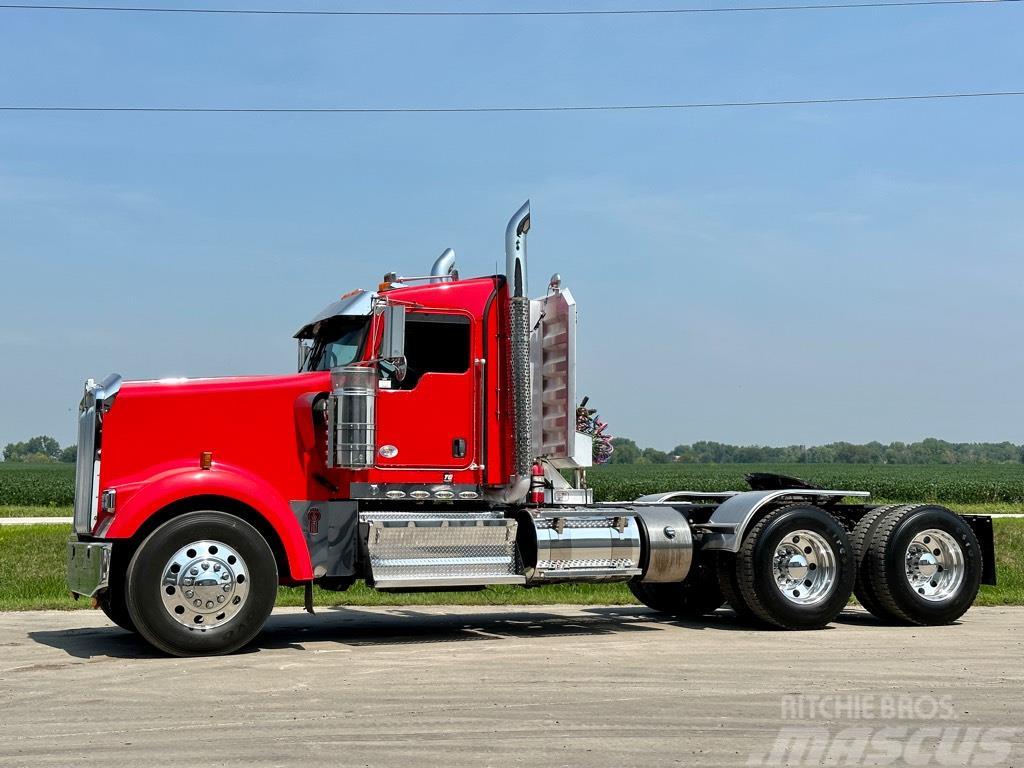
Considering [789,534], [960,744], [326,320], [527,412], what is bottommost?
[960,744]

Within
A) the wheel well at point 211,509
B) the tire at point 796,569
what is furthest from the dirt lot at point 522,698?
the wheel well at point 211,509

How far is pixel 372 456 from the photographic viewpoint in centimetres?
1139

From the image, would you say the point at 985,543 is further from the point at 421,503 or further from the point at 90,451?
the point at 90,451

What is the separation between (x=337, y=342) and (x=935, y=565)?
6.65 m

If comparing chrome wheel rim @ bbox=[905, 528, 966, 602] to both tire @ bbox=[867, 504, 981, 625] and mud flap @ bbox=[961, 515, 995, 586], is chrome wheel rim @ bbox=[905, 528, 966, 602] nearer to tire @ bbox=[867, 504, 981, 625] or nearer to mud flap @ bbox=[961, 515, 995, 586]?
tire @ bbox=[867, 504, 981, 625]

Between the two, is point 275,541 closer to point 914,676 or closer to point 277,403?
point 277,403

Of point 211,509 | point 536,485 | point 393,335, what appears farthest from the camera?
point 536,485

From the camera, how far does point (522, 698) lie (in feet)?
27.8

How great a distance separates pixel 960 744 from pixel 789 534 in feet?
19.1

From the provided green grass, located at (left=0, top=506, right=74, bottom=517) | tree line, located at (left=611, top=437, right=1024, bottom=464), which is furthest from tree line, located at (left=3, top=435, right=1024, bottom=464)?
green grass, located at (left=0, top=506, right=74, bottom=517)

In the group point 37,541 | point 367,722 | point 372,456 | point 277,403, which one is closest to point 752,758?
point 367,722

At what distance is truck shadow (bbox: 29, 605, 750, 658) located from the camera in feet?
38.5

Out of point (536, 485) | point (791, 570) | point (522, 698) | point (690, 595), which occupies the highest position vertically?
point (536, 485)

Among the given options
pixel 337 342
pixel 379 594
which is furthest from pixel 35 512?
pixel 337 342
